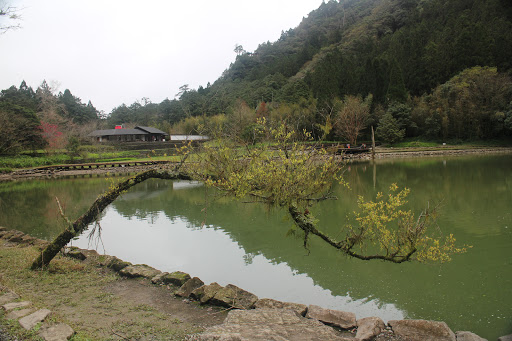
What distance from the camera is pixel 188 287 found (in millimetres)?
5301

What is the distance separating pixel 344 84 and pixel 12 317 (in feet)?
168

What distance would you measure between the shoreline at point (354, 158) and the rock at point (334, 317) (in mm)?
24708

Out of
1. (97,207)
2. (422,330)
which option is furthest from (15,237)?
(422,330)

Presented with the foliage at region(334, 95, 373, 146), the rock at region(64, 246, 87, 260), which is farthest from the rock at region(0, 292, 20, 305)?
the foliage at region(334, 95, 373, 146)

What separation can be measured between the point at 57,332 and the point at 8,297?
5.06 feet

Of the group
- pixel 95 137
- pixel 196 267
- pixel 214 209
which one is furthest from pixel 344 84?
pixel 196 267

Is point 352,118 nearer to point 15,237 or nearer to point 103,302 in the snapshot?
point 15,237

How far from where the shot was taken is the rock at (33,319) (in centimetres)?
368

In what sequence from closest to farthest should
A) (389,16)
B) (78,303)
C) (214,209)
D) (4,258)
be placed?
(78,303) < (4,258) < (214,209) < (389,16)

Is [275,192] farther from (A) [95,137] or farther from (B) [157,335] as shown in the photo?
(A) [95,137]

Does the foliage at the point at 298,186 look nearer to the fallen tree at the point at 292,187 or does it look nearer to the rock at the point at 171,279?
the fallen tree at the point at 292,187

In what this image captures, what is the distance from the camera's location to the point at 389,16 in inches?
3307

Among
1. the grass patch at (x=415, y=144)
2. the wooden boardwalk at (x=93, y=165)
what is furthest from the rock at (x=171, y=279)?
the grass patch at (x=415, y=144)

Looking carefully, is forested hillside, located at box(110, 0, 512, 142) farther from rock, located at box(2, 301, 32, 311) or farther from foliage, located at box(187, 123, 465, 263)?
rock, located at box(2, 301, 32, 311)
